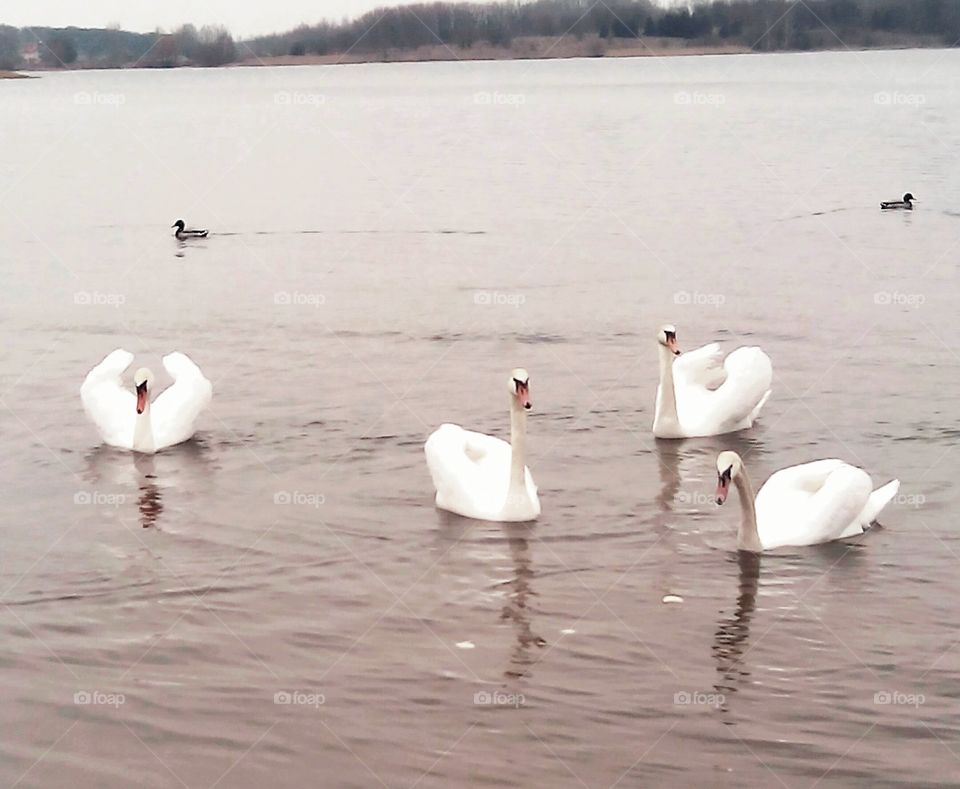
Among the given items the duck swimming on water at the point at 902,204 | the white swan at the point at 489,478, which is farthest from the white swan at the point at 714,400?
the duck swimming on water at the point at 902,204

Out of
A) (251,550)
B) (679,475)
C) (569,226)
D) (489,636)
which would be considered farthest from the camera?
(569,226)

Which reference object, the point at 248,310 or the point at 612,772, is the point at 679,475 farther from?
the point at 248,310

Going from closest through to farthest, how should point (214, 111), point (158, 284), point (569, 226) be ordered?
point (158, 284) → point (569, 226) → point (214, 111)

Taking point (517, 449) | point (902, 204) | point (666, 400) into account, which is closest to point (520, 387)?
point (517, 449)

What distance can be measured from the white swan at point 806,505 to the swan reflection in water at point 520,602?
55.7 inches

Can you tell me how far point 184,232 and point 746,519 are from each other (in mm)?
19482

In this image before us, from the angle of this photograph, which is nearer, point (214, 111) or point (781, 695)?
point (781, 695)

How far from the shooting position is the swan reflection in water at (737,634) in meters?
9.01

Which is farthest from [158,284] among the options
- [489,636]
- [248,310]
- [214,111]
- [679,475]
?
[214,111]

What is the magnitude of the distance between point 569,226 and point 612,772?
2160 centimetres

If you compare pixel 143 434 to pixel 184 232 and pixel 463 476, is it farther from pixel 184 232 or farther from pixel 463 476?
pixel 184 232

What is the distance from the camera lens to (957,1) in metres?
124

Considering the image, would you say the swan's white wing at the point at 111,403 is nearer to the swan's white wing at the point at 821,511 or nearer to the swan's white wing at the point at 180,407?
the swan's white wing at the point at 180,407

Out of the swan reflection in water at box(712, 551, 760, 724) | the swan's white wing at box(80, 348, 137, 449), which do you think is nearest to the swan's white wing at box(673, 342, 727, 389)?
the swan reflection in water at box(712, 551, 760, 724)
